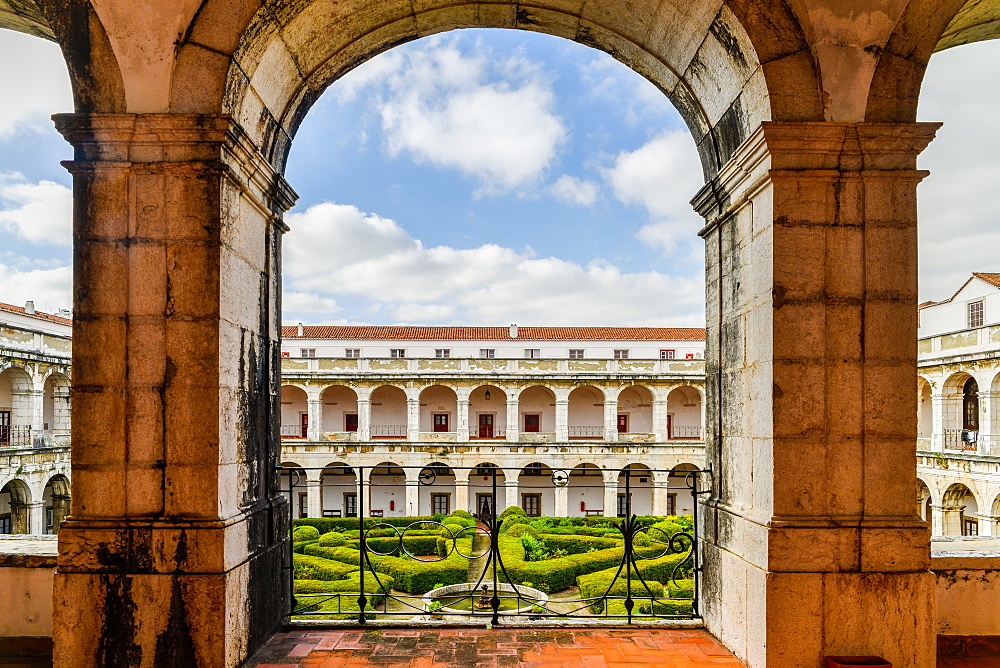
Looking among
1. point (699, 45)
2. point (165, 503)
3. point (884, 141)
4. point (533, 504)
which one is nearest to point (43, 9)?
point (165, 503)

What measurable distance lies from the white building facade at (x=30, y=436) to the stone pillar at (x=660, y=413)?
2338 centimetres

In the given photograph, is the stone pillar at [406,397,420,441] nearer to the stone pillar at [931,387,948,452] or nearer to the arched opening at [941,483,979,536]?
the arched opening at [941,483,979,536]

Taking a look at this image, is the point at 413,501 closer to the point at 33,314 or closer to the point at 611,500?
the point at 611,500

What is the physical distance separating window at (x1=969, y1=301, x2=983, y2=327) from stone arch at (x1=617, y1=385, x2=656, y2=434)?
44.8 feet

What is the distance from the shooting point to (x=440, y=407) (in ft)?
105

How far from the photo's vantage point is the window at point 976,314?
24.5 metres

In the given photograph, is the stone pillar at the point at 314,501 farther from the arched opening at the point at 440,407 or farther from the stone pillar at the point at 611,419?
the stone pillar at the point at 611,419

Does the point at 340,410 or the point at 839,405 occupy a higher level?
the point at 839,405

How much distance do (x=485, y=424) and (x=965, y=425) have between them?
66.2ft

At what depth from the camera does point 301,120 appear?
A: 446cm

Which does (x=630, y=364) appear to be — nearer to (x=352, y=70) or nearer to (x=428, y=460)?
(x=428, y=460)

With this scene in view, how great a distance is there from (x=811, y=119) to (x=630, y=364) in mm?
25842

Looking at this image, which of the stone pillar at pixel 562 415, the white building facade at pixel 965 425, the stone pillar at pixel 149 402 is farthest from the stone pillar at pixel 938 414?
the stone pillar at pixel 149 402

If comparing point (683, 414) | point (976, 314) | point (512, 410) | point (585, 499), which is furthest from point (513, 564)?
point (976, 314)
